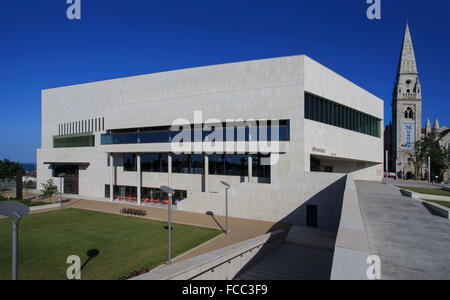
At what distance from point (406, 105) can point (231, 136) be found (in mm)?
72002

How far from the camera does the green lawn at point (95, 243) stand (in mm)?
11571

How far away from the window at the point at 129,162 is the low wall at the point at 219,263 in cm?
2420

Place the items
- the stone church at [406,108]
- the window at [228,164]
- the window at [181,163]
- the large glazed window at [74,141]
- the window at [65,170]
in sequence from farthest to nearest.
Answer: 1. the stone church at [406,108]
2. the window at [65,170]
3. the large glazed window at [74,141]
4. the window at [181,163]
5. the window at [228,164]

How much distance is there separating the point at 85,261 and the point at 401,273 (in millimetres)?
13041

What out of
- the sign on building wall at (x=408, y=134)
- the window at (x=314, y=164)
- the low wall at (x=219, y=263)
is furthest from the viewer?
the sign on building wall at (x=408, y=134)

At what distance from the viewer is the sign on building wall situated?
71250mm

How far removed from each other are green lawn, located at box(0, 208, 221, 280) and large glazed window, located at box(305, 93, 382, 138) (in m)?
15.1

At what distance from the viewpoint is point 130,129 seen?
32.7 meters

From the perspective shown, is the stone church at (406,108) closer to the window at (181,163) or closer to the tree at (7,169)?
the window at (181,163)

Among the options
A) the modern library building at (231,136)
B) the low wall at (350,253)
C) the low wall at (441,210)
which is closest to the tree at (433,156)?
the modern library building at (231,136)

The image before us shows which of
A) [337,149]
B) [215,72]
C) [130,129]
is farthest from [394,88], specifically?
[130,129]

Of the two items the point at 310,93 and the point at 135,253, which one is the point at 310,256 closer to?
the point at 135,253

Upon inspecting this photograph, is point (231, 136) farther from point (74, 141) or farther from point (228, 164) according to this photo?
point (74, 141)

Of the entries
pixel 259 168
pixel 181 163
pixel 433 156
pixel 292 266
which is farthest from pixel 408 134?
pixel 292 266
